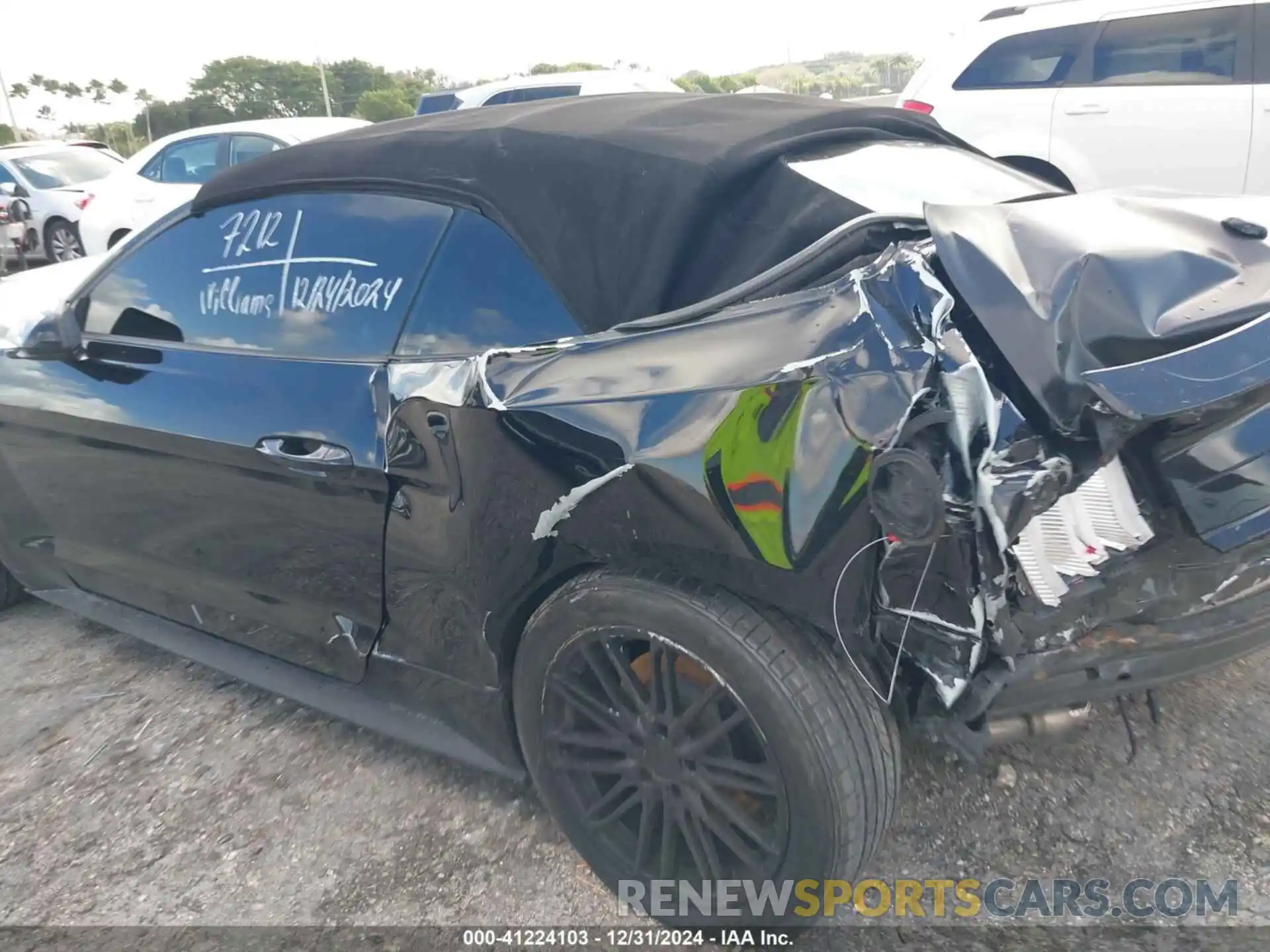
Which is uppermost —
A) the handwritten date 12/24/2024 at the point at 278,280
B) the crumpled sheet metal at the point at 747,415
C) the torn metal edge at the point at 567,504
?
the handwritten date 12/24/2024 at the point at 278,280

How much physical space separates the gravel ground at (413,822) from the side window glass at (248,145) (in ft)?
21.5

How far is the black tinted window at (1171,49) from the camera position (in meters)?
5.80

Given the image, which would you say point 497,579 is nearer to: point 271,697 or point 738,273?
point 738,273

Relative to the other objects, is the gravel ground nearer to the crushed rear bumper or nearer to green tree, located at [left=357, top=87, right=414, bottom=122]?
the crushed rear bumper

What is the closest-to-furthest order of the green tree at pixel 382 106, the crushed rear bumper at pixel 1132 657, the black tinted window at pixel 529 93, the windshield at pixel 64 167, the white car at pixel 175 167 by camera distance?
the crushed rear bumper at pixel 1132 657 < the white car at pixel 175 167 < the black tinted window at pixel 529 93 < the windshield at pixel 64 167 < the green tree at pixel 382 106

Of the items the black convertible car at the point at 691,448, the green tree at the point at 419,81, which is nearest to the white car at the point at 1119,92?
the black convertible car at the point at 691,448

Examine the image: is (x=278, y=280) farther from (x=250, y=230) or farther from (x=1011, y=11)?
(x=1011, y=11)

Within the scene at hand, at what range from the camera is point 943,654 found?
171 cm

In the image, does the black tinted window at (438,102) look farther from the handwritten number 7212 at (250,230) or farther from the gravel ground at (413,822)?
the gravel ground at (413,822)

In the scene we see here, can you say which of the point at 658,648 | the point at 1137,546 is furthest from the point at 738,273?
the point at 1137,546

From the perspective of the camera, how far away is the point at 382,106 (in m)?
33.4

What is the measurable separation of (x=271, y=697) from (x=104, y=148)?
488 inches

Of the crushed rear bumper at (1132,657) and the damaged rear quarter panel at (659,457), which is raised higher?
the damaged rear quarter panel at (659,457)

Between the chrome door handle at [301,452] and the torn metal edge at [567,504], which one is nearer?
the torn metal edge at [567,504]
